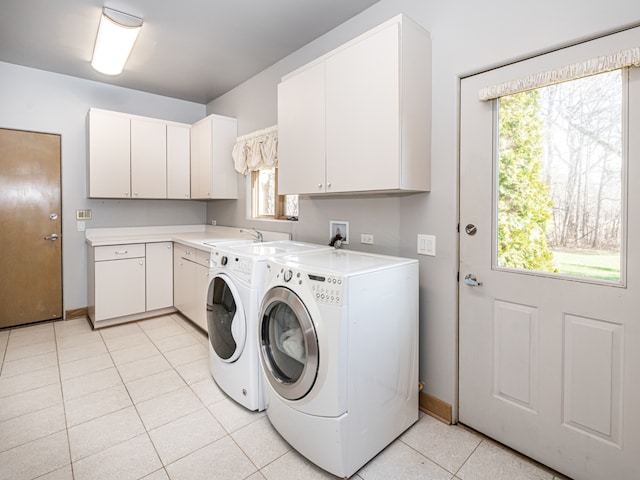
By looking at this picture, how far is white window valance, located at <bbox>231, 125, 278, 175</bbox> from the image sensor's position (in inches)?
130

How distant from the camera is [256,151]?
3.53 meters

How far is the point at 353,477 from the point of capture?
165cm

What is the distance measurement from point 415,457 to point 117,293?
10.6 ft

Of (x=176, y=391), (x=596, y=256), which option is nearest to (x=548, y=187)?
(x=596, y=256)

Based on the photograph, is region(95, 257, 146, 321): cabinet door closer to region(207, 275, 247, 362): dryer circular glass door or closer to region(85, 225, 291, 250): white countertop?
region(85, 225, 291, 250): white countertop

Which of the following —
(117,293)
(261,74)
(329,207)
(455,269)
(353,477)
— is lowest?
(353,477)

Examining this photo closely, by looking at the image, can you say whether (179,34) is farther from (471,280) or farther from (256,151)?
(471,280)

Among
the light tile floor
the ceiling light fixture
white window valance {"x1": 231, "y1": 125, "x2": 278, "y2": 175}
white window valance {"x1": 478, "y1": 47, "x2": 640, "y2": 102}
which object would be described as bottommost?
the light tile floor

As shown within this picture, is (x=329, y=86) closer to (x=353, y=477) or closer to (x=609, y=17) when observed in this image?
(x=609, y=17)

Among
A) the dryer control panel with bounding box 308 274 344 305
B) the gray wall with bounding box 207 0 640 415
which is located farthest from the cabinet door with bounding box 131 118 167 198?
the dryer control panel with bounding box 308 274 344 305

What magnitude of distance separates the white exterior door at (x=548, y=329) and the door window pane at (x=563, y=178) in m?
0.02

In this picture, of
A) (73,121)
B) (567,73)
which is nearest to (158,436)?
(567,73)

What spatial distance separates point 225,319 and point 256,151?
73.8 inches

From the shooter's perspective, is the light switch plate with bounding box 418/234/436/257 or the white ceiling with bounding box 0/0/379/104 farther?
the white ceiling with bounding box 0/0/379/104
